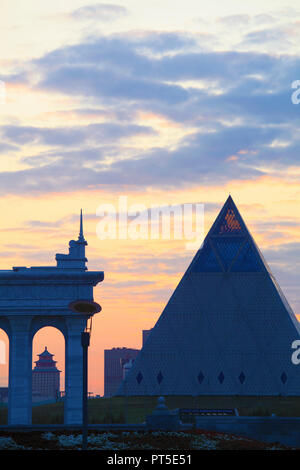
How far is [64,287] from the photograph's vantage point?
54.6 m

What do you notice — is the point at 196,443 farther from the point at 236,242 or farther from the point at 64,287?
the point at 236,242

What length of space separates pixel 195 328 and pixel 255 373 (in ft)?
21.8

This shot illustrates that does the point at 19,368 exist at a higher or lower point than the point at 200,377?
lower

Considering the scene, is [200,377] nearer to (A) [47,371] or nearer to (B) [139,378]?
(B) [139,378]

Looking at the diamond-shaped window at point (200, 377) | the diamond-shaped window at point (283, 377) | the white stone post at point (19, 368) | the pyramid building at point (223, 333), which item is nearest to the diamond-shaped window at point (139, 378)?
Answer: the pyramid building at point (223, 333)

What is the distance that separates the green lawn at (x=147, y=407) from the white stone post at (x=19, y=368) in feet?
7.62

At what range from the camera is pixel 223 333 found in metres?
94.2

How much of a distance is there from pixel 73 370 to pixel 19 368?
2.88 m

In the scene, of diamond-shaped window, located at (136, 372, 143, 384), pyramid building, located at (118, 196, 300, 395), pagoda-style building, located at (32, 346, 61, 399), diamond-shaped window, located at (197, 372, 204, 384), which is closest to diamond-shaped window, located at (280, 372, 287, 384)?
pyramid building, located at (118, 196, 300, 395)

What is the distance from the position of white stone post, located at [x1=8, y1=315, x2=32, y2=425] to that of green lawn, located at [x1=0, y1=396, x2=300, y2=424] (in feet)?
7.62

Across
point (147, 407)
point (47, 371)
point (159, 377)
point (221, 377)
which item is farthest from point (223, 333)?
point (47, 371)

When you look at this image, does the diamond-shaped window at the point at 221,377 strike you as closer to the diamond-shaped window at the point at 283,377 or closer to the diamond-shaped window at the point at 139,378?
the diamond-shaped window at the point at 283,377
